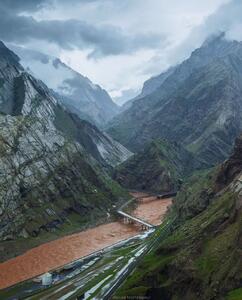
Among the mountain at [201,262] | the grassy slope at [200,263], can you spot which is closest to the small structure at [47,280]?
the mountain at [201,262]

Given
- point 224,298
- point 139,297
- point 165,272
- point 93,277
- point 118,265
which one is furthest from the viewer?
point 118,265

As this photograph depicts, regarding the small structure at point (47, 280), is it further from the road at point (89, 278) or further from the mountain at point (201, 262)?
the mountain at point (201, 262)

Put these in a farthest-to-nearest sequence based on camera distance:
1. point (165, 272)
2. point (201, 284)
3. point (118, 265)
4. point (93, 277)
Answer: point (118, 265) < point (93, 277) < point (165, 272) < point (201, 284)

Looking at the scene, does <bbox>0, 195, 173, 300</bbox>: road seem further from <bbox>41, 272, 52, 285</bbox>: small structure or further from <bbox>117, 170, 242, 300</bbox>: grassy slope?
<bbox>117, 170, 242, 300</bbox>: grassy slope

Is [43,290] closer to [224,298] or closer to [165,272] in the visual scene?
[165,272]

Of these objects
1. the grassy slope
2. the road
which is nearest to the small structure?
the road

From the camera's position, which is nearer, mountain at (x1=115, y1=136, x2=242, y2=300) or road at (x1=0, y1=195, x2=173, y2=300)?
mountain at (x1=115, y1=136, x2=242, y2=300)

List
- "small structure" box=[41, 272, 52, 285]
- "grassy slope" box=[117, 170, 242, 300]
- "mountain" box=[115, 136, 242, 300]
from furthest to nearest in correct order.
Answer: "small structure" box=[41, 272, 52, 285] → "grassy slope" box=[117, 170, 242, 300] → "mountain" box=[115, 136, 242, 300]

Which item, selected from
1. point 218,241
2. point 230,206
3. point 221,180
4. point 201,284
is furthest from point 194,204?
point 201,284
